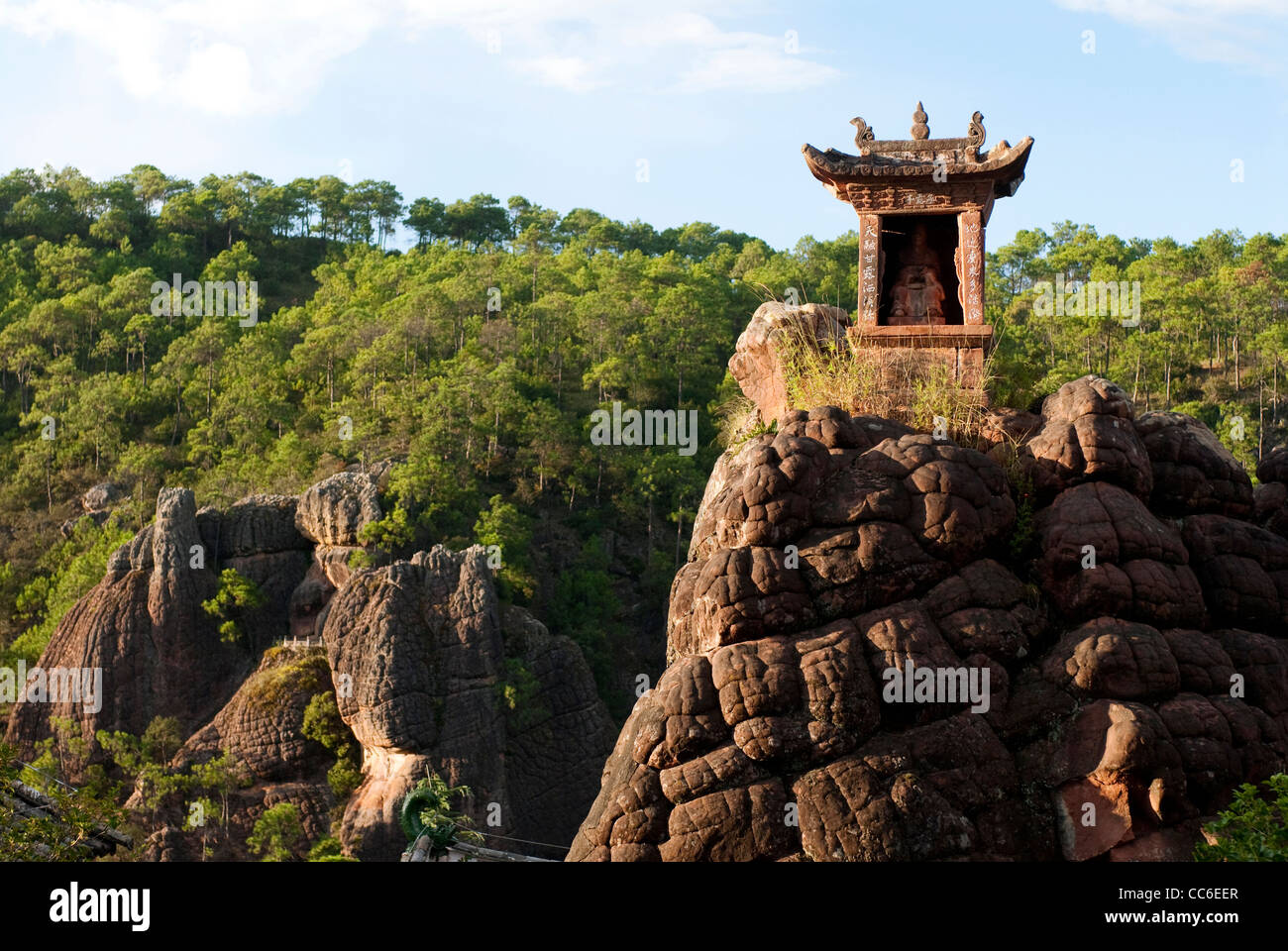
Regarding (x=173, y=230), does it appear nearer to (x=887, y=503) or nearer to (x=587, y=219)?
(x=587, y=219)

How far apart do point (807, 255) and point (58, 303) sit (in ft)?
87.1

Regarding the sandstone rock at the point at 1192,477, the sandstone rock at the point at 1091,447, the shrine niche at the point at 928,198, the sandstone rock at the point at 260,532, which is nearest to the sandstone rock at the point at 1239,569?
the sandstone rock at the point at 1192,477

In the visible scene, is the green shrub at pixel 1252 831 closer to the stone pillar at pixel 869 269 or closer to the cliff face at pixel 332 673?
the stone pillar at pixel 869 269

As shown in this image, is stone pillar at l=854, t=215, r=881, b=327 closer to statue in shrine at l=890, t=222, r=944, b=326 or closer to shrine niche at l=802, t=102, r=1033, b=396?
shrine niche at l=802, t=102, r=1033, b=396

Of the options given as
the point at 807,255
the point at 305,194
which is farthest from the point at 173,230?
the point at 807,255

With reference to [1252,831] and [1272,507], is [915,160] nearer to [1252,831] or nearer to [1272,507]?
[1272,507]

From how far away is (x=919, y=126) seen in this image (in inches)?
466

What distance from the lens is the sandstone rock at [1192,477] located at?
9.89 m

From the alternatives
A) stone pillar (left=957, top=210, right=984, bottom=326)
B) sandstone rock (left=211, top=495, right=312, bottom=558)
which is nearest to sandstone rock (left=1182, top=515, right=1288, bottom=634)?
stone pillar (left=957, top=210, right=984, bottom=326)

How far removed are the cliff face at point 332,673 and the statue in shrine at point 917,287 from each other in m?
17.4

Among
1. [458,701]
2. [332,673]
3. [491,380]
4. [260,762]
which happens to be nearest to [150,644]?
[260,762]

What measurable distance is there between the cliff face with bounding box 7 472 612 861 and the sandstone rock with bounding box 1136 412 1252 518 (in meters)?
19.4

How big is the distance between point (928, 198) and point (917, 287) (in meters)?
0.94

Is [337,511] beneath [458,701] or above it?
above
